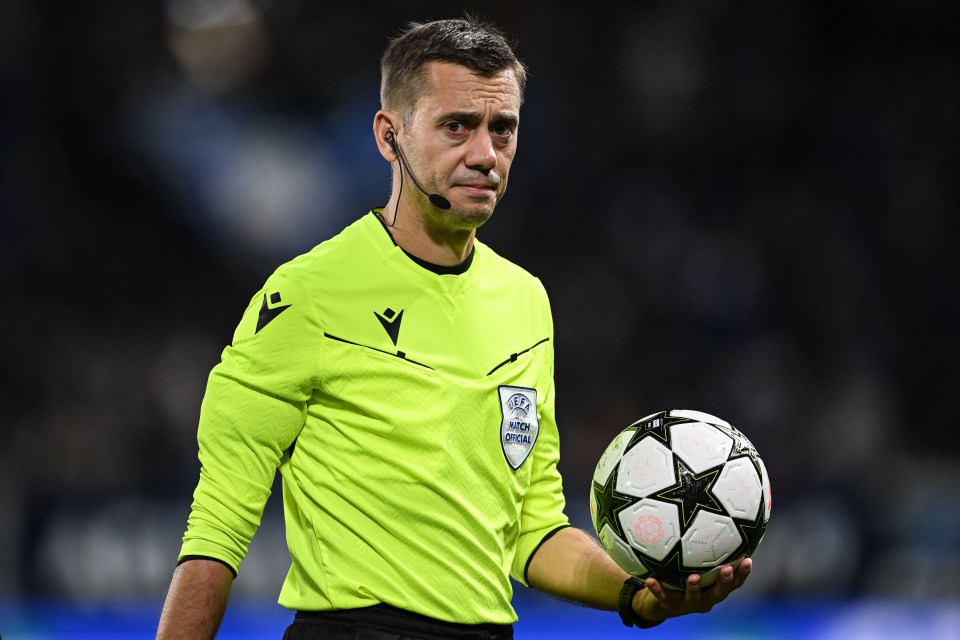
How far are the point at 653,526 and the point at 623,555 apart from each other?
0.44 ft

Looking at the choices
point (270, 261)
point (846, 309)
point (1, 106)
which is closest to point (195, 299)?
point (270, 261)

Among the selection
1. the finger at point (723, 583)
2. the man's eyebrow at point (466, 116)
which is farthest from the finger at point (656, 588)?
the man's eyebrow at point (466, 116)

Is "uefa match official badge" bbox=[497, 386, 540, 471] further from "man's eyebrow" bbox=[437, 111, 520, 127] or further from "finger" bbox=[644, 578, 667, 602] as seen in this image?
"man's eyebrow" bbox=[437, 111, 520, 127]

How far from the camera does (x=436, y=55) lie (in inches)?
119

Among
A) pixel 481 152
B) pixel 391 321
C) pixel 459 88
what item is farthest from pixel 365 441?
pixel 459 88

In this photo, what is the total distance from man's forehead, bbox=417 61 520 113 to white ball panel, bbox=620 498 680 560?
3.38ft

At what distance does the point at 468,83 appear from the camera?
2986 mm

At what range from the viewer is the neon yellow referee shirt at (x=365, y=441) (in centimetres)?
278

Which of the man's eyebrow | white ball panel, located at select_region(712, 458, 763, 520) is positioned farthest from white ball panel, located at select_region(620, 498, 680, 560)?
the man's eyebrow

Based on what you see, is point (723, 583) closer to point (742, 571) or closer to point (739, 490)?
point (742, 571)

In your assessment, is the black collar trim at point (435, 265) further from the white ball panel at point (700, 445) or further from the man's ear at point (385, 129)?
the white ball panel at point (700, 445)

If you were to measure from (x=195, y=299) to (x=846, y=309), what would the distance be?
5027mm

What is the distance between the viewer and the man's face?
297 cm

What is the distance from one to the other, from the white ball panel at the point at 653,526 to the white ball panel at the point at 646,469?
1.5 inches
